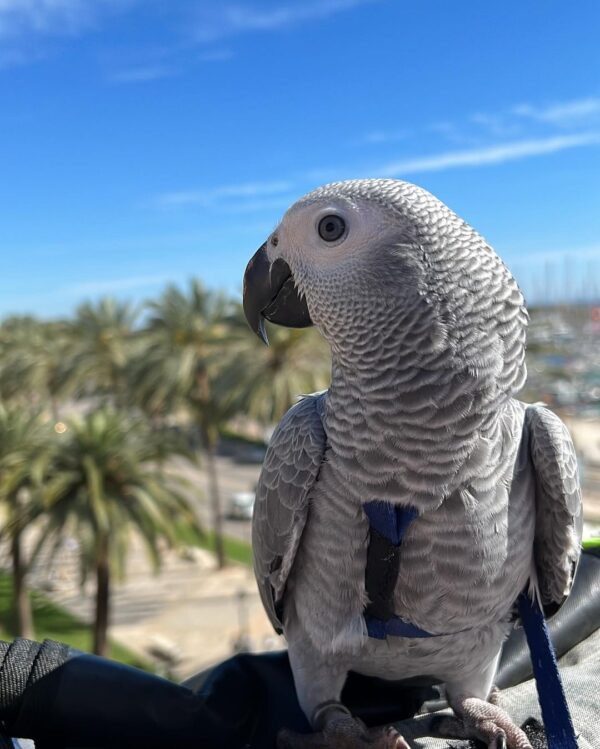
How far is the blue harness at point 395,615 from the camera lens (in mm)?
1505

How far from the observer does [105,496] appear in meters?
8.93

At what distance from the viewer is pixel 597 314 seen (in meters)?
67.8

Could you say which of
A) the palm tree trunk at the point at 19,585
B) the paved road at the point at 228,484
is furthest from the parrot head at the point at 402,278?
the paved road at the point at 228,484

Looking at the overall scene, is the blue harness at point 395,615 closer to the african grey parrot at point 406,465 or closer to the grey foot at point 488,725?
the african grey parrot at point 406,465

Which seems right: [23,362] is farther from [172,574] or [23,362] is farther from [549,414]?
[549,414]

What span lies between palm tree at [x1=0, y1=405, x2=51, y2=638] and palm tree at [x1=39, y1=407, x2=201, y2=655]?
258mm

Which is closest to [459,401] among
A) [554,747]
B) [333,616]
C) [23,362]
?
[333,616]

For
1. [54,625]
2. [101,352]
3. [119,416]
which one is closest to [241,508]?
[101,352]

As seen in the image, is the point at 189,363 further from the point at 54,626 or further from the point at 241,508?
the point at 241,508

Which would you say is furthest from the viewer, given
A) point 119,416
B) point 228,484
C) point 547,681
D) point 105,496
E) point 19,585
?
point 228,484

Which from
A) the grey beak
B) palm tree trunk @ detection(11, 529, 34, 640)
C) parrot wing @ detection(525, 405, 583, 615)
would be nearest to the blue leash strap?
parrot wing @ detection(525, 405, 583, 615)

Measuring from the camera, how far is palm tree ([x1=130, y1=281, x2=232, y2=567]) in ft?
48.8

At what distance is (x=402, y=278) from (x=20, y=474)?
8405mm

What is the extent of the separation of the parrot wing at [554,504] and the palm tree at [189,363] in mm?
12980
